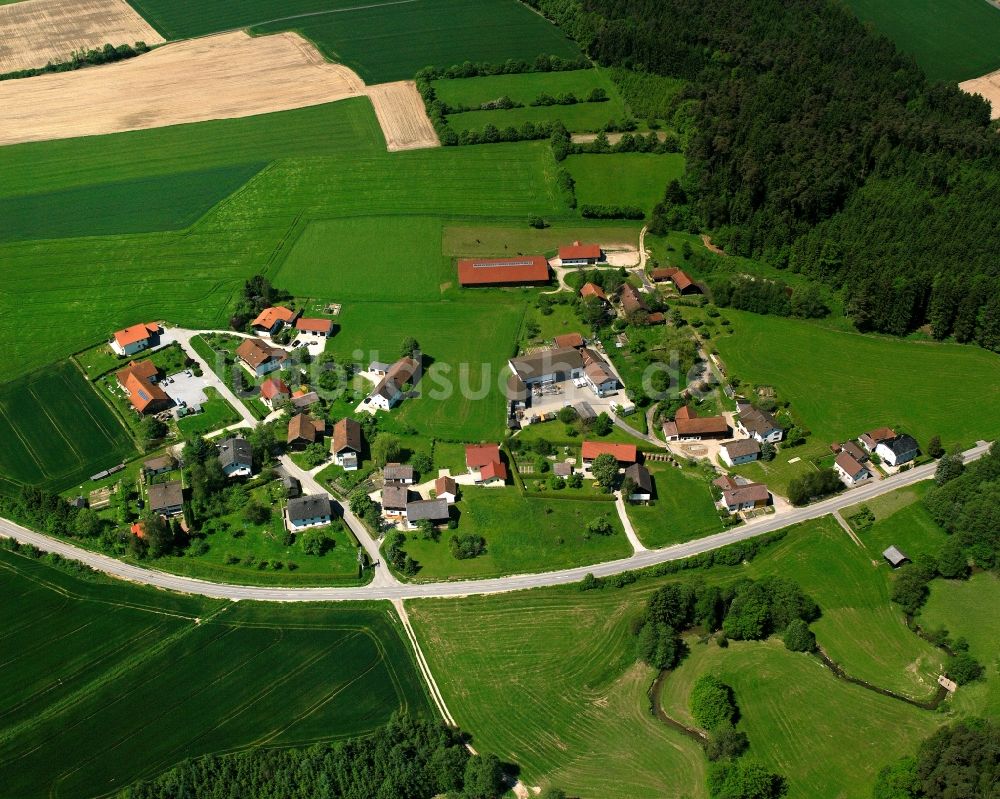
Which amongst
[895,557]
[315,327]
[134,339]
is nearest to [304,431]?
[315,327]

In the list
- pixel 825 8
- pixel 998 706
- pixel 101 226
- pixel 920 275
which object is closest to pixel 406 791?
pixel 998 706

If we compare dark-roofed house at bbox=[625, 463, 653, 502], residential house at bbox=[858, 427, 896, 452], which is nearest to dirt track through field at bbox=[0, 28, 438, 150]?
dark-roofed house at bbox=[625, 463, 653, 502]

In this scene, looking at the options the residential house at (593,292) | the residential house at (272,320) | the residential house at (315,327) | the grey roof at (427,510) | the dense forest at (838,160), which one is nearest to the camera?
the grey roof at (427,510)

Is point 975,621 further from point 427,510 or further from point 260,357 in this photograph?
point 260,357

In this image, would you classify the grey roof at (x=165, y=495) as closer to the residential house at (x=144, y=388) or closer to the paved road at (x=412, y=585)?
the paved road at (x=412, y=585)

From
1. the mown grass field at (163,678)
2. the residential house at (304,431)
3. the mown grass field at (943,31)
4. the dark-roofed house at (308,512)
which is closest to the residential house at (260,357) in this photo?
the residential house at (304,431)

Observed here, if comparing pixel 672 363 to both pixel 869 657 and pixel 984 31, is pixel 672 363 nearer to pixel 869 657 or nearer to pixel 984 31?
pixel 869 657

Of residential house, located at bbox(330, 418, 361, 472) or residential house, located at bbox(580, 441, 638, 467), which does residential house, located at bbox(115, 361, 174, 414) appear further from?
residential house, located at bbox(580, 441, 638, 467)
